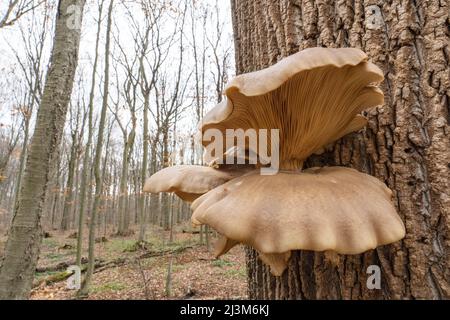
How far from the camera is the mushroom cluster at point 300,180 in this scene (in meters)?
0.93

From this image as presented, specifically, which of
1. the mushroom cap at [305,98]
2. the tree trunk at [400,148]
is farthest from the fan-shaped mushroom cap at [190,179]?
the tree trunk at [400,148]

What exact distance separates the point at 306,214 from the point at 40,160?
3.45 m

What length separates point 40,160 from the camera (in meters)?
3.42

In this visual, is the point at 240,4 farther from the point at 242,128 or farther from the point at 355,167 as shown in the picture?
the point at 355,167

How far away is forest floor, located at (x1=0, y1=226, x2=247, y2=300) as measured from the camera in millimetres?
7891

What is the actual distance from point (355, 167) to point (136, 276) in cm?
975

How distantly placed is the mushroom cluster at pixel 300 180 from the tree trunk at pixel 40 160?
2.67 meters

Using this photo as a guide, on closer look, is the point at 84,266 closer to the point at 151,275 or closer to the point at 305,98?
the point at 151,275

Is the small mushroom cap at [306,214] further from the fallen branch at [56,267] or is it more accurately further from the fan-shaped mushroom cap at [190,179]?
the fallen branch at [56,267]

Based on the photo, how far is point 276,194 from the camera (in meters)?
1.04

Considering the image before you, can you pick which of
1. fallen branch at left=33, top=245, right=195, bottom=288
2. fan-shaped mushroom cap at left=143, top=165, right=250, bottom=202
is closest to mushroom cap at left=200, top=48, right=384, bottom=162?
fan-shaped mushroom cap at left=143, top=165, right=250, bottom=202

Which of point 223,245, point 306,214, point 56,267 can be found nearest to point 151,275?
point 56,267
